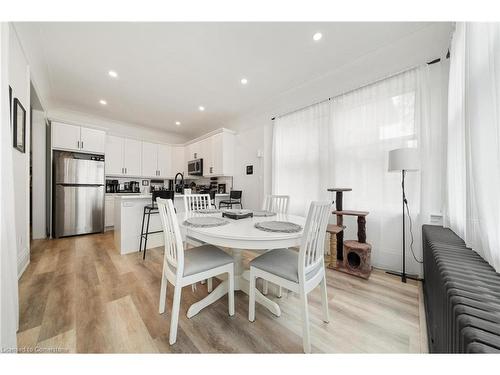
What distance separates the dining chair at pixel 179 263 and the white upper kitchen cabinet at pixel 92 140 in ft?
12.3

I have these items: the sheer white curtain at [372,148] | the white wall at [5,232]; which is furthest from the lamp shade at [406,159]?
the white wall at [5,232]

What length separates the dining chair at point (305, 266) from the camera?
3.59 feet

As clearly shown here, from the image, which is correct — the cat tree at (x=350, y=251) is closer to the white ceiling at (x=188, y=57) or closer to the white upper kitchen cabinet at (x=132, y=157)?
the white ceiling at (x=188, y=57)

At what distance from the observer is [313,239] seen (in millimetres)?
1205

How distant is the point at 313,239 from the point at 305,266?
183 millimetres

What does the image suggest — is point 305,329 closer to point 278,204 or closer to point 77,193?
point 278,204

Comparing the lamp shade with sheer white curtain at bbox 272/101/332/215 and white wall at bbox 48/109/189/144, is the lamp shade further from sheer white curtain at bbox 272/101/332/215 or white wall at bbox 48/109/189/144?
white wall at bbox 48/109/189/144

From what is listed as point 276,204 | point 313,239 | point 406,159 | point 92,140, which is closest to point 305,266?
point 313,239

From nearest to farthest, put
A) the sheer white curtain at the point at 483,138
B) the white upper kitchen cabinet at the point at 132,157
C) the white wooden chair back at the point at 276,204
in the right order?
the sheer white curtain at the point at 483,138
the white wooden chair back at the point at 276,204
the white upper kitchen cabinet at the point at 132,157
